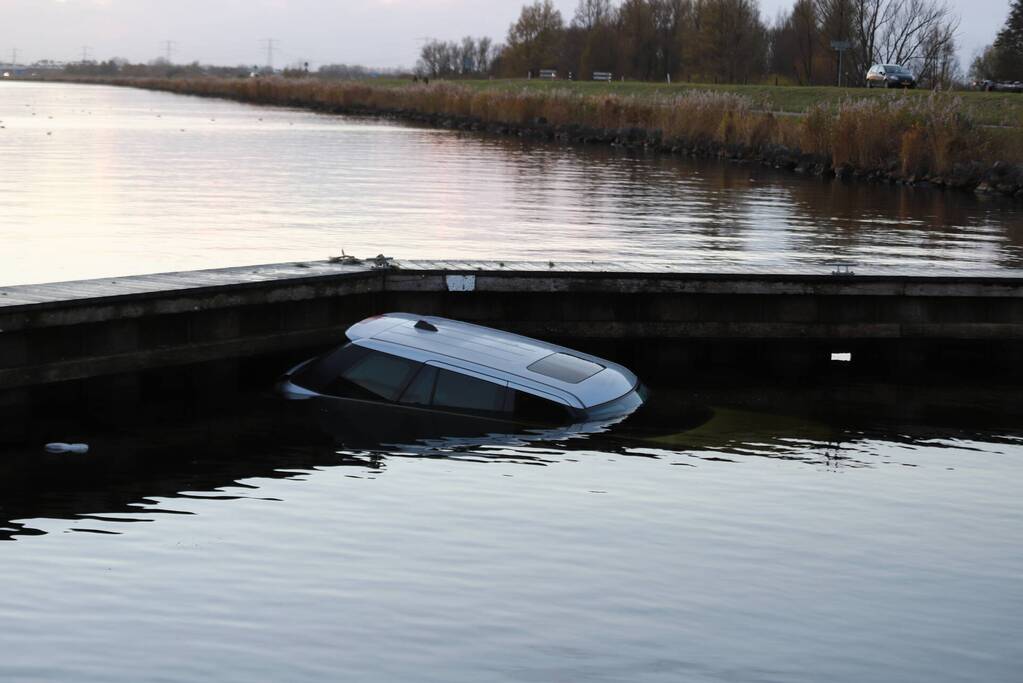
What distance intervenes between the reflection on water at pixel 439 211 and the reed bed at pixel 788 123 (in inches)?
114

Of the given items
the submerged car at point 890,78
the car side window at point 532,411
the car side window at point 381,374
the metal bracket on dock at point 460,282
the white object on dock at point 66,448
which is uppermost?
the submerged car at point 890,78

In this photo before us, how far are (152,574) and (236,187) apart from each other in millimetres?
35987

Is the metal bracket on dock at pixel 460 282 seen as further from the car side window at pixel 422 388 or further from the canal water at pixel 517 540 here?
the car side window at pixel 422 388

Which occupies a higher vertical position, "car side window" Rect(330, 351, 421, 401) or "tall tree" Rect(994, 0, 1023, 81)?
"tall tree" Rect(994, 0, 1023, 81)

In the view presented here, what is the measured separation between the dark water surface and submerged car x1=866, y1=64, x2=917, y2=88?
73.9m

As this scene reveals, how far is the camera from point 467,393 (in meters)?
16.0

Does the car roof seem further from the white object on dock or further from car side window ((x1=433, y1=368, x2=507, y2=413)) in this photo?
the white object on dock

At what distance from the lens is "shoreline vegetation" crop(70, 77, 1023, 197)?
5431cm

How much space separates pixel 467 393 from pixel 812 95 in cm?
7187

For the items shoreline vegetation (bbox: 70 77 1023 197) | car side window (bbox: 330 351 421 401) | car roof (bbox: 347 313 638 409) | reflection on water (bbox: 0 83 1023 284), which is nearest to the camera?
car roof (bbox: 347 313 638 409)

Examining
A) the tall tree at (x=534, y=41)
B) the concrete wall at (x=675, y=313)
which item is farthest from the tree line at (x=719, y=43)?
the concrete wall at (x=675, y=313)

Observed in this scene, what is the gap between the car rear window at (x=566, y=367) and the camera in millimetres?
16203

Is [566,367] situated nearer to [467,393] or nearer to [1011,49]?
[467,393]

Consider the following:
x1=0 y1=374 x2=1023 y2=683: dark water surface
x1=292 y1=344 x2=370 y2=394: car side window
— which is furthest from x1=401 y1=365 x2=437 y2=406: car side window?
x1=292 y1=344 x2=370 y2=394: car side window
